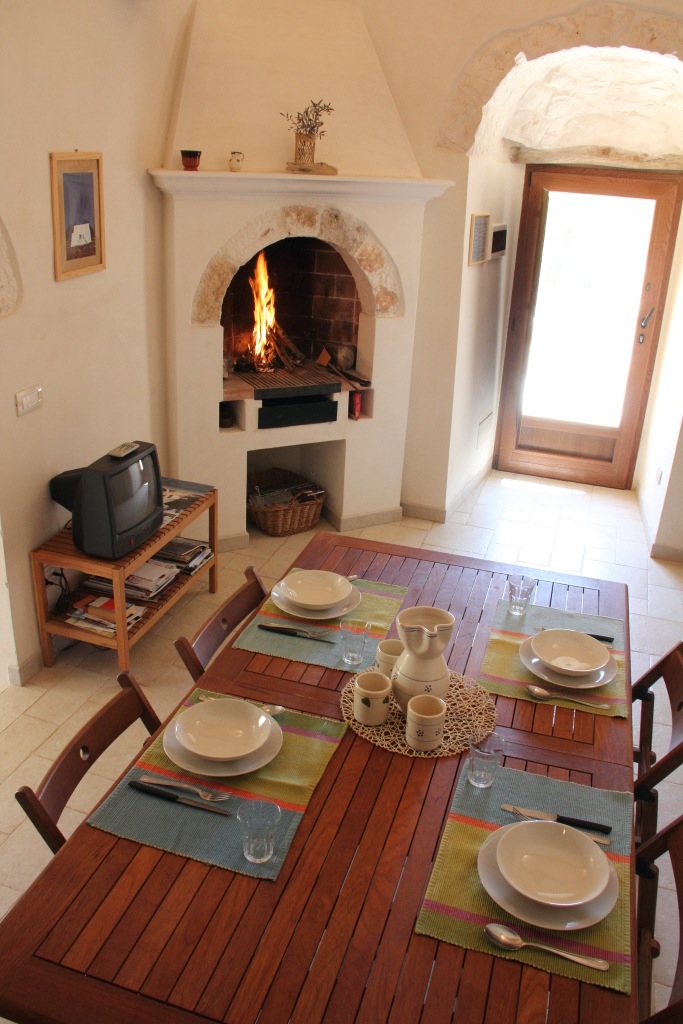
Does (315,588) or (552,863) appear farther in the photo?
(315,588)

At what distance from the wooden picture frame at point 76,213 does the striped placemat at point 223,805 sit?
2216 millimetres

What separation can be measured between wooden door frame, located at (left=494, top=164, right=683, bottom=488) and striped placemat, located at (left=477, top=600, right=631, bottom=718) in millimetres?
3692

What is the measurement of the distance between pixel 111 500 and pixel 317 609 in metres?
1.20

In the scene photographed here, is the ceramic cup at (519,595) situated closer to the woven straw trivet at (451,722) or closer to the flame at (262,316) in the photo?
the woven straw trivet at (451,722)

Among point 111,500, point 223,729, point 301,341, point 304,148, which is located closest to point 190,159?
point 304,148

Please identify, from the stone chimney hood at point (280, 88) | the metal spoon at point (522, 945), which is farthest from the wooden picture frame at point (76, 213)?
the metal spoon at point (522, 945)

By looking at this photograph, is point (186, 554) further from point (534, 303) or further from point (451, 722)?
point (534, 303)

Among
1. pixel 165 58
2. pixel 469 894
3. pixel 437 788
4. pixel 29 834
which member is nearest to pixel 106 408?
pixel 165 58

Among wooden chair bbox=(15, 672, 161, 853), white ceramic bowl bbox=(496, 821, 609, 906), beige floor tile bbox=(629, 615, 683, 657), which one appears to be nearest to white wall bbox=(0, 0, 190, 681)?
wooden chair bbox=(15, 672, 161, 853)

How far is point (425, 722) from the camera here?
6.66 feet

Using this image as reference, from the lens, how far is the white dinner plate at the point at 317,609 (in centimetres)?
260

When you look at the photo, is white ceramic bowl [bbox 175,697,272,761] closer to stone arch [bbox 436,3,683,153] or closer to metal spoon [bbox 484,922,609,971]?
metal spoon [bbox 484,922,609,971]

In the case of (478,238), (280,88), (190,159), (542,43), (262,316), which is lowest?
(262,316)

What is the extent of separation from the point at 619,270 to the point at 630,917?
4959 mm
